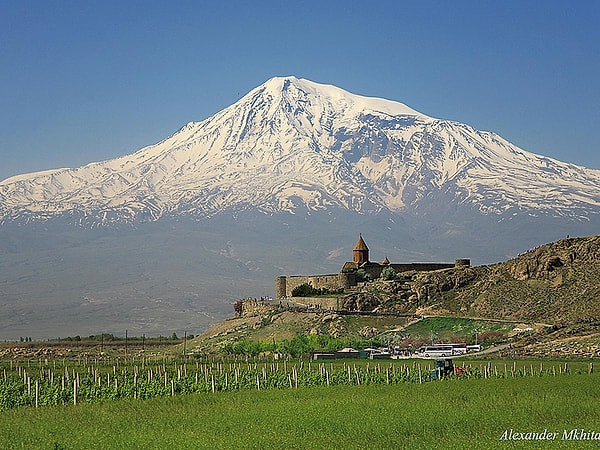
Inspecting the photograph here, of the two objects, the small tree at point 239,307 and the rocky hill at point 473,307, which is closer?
the rocky hill at point 473,307

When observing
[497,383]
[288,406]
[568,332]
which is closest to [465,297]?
[568,332]

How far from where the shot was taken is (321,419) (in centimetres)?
3281

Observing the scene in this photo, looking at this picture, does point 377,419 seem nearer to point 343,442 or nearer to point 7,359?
point 343,442

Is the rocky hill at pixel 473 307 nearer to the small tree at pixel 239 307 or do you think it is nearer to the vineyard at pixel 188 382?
the small tree at pixel 239 307

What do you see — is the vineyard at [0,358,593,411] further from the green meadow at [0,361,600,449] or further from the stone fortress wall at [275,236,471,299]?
the stone fortress wall at [275,236,471,299]

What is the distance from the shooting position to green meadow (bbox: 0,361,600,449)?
2862 cm

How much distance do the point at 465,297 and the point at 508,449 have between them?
70798mm

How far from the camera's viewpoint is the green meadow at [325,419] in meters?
Result: 28.6

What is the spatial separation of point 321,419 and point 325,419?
128 millimetres

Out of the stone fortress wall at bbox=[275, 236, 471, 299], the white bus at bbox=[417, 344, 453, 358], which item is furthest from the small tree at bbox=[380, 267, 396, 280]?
the white bus at bbox=[417, 344, 453, 358]

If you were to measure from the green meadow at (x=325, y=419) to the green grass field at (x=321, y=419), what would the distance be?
0.03m

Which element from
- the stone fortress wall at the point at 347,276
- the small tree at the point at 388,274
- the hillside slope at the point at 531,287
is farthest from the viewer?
the small tree at the point at 388,274

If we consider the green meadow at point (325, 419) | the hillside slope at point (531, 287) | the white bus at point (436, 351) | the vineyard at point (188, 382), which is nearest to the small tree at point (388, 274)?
the hillside slope at point (531, 287)

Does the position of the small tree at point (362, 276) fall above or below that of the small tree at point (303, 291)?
above
